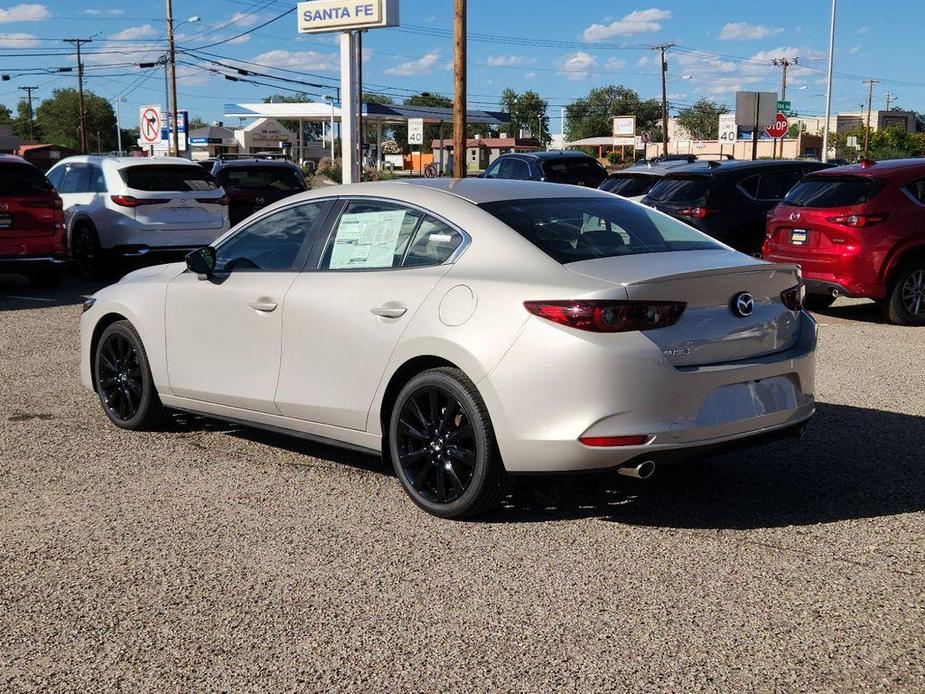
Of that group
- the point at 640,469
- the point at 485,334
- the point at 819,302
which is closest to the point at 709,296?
the point at 640,469

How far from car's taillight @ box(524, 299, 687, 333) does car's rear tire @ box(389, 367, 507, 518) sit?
0.54m

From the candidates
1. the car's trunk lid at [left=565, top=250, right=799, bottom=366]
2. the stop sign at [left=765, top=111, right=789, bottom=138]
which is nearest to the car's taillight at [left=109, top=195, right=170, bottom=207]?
the car's trunk lid at [left=565, top=250, right=799, bottom=366]

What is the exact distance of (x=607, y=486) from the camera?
5.65 meters

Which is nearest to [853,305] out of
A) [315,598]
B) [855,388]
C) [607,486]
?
[855,388]

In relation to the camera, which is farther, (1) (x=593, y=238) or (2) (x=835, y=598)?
(1) (x=593, y=238)

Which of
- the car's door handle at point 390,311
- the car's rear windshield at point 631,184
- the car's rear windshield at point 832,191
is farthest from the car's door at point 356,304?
the car's rear windshield at point 631,184

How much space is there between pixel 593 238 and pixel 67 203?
1305 cm

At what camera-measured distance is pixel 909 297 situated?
11609 millimetres

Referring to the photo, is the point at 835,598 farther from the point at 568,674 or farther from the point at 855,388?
the point at 855,388

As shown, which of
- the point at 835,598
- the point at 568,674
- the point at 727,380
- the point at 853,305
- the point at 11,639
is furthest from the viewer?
the point at 853,305

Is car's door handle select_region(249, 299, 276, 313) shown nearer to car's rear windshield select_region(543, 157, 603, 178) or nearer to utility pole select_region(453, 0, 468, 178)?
car's rear windshield select_region(543, 157, 603, 178)

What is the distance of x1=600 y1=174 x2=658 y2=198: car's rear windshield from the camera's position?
18.9 m

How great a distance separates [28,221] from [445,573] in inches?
447

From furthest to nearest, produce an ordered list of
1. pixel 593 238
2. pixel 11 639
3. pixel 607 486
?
pixel 607 486
pixel 593 238
pixel 11 639
